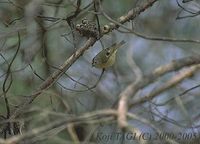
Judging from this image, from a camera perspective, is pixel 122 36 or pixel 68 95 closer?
pixel 68 95

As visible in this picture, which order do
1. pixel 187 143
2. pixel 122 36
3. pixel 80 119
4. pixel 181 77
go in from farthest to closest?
pixel 122 36
pixel 181 77
pixel 187 143
pixel 80 119

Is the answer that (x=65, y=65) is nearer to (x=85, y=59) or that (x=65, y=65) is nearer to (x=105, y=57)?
(x=105, y=57)

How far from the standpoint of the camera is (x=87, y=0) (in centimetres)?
301

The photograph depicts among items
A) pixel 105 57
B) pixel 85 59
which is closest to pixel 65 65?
pixel 105 57

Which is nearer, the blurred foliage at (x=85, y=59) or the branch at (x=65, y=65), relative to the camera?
the branch at (x=65, y=65)

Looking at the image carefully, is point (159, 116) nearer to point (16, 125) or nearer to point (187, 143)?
point (187, 143)

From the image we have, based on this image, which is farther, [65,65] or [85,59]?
[85,59]

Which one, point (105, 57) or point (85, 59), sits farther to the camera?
point (85, 59)

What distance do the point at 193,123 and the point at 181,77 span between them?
0.32m

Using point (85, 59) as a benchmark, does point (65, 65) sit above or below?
below

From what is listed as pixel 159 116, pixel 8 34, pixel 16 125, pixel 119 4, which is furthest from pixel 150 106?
pixel 119 4

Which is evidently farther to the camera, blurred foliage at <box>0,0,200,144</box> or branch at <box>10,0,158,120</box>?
blurred foliage at <box>0,0,200,144</box>

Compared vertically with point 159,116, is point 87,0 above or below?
above

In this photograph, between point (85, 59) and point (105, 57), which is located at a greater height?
point (85, 59)
